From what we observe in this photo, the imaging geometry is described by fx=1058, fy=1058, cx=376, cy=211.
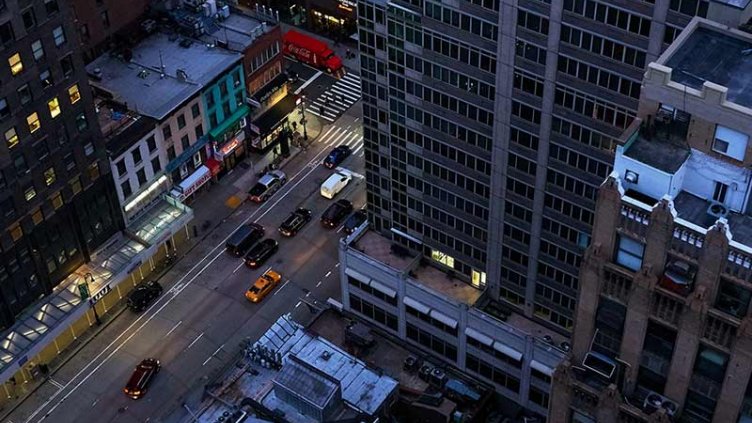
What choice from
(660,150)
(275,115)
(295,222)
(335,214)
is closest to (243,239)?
(295,222)

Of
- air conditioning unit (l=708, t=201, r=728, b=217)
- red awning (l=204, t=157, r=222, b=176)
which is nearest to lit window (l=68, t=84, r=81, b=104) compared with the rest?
red awning (l=204, t=157, r=222, b=176)

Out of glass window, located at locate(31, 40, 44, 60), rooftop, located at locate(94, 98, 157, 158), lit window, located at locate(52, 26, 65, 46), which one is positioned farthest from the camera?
rooftop, located at locate(94, 98, 157, 158)

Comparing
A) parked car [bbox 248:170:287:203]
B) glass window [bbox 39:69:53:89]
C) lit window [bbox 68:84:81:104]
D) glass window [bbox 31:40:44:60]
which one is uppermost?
parked car [bbox 248:170:287:203]

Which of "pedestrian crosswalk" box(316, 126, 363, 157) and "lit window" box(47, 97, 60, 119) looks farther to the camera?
"pedestrian crosswalk" box(316, 126, 363, 157)

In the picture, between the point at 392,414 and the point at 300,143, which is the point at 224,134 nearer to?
the point at 300,143

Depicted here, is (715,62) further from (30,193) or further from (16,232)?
(16,232)

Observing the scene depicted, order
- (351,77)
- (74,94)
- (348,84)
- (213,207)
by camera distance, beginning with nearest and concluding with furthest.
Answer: (74,94), (213,207), (348,84), (351,77)

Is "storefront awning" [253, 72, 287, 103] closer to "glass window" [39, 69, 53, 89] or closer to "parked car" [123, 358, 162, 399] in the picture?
"glass window" [39, 69, 53, 89]
